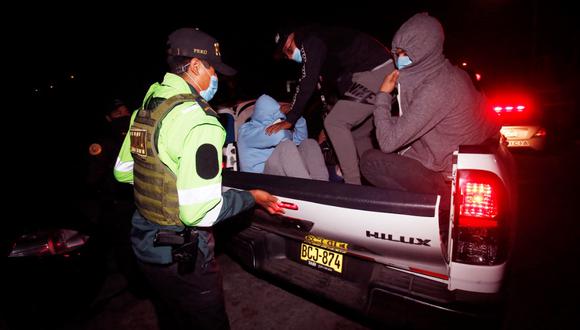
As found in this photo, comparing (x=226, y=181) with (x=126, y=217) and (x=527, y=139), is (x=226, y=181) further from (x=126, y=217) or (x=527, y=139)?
(x=527, y=139)

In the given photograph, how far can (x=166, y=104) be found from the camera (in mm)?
1708

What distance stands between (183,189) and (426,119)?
5.54 feet

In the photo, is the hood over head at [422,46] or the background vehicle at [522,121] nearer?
the hood over head at [422,46]

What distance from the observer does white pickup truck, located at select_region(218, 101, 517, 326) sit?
1760mm

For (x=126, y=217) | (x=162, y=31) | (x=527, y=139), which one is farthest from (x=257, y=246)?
(x=162, y=31)

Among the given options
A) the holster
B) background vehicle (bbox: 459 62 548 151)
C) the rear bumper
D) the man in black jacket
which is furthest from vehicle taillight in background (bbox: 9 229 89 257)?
background vehicle (bbox: 459 62 548 151)

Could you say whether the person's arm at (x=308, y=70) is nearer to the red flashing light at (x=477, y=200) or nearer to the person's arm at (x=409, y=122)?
the person's arm at (x=409, y=122)

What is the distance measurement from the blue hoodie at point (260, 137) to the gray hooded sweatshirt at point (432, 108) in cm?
113

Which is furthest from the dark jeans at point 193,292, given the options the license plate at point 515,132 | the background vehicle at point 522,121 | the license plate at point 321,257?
the license plate at point 515,132

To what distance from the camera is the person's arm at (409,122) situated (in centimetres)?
222

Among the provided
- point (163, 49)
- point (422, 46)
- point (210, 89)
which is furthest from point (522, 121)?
point (163, 49)

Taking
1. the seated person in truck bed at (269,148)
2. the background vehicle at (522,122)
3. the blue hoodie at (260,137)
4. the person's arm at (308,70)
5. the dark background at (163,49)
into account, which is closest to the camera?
the seated person in truck bed at (269,148)

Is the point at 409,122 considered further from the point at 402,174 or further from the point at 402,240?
the point at 402,240

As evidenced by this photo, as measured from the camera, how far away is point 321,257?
240 centimetres
